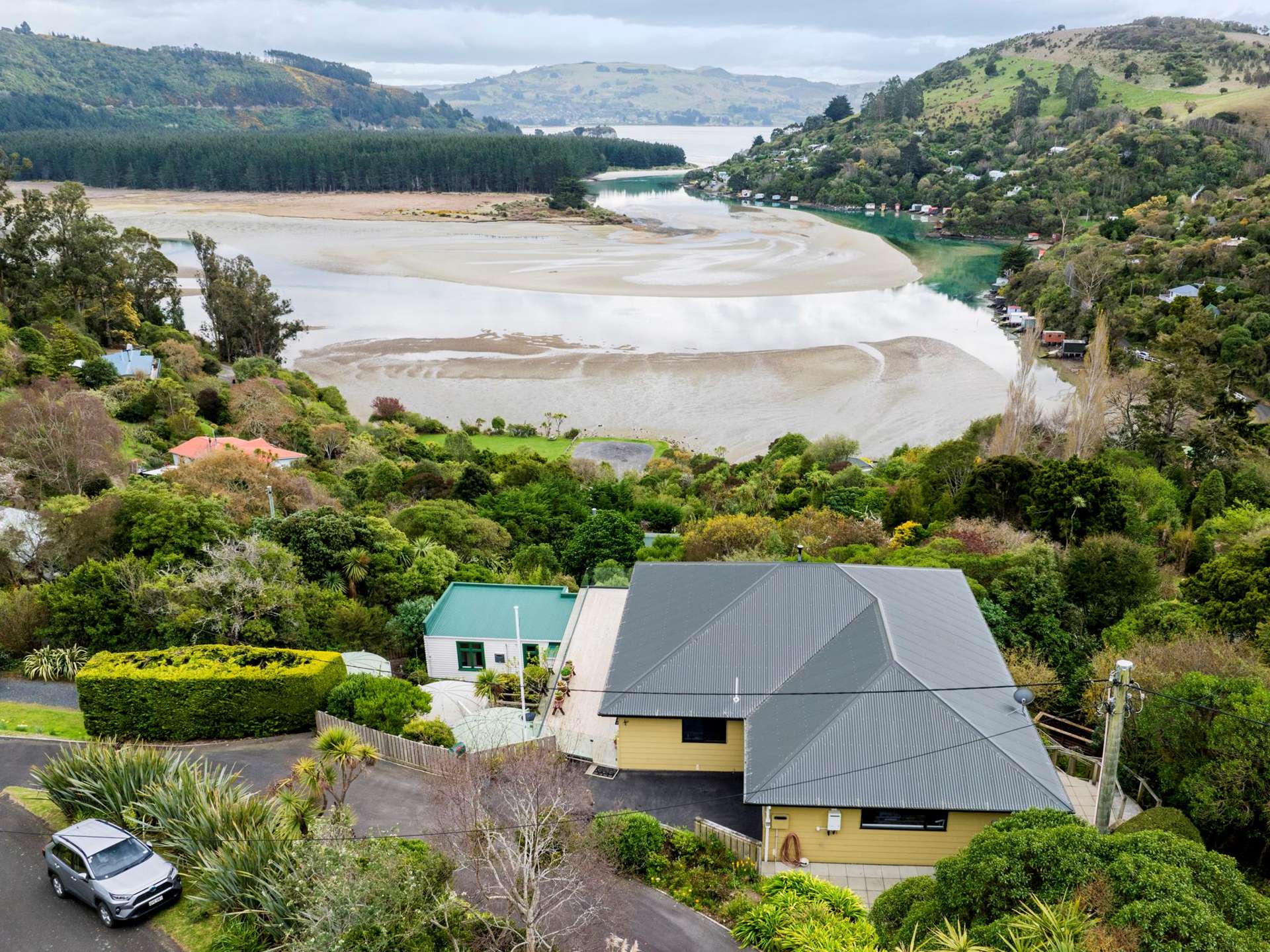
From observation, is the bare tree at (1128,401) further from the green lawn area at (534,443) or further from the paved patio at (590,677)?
the paved patio at (590,677)

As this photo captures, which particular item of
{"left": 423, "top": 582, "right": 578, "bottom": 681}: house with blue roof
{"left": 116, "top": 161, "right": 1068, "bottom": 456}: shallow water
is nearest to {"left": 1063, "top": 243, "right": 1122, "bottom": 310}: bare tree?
{"left": 116, "top": 161, "right": 1068, "bottom": 456}: shallow water

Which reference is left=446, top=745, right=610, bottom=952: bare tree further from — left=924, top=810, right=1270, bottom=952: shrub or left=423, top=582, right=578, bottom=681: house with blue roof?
left=423, top=582, right=578, bottom=681: house with blue roof

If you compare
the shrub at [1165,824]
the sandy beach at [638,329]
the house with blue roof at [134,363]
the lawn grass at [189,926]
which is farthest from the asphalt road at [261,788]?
the house with blue roof at [134,363]

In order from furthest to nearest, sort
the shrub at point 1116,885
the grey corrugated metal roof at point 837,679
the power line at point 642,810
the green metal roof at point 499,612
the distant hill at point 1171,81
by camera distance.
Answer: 1. the distant hill at point 1171,81
2. the green metal roof at point 499,612
3. the grey corrugated metal roof at point 837,679
4. the power line at point 642,810
5. the shrub at point 1116,885

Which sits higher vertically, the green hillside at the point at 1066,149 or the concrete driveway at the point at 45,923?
the green hillside at the point at 1066,149

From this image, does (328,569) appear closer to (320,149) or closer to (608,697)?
(608,697)

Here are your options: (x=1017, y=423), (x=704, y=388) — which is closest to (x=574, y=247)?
(x=704, y=388)
